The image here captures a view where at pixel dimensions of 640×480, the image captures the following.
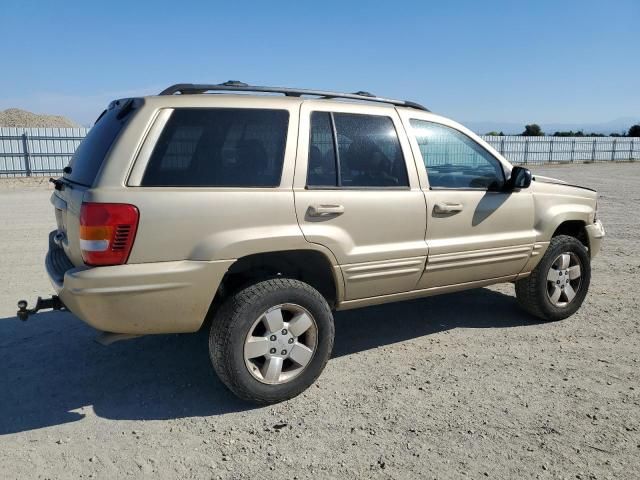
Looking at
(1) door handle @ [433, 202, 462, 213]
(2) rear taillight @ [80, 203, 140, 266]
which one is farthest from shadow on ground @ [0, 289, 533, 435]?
(1) door handle @ [433, 202, 462, 213]

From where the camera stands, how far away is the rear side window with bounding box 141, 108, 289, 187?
10.2 feet

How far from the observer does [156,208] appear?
297 centimetres

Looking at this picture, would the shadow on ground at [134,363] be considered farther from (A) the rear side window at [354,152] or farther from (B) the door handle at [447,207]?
(A) the rear side window at [354,152]

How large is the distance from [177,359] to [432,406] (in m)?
1.93

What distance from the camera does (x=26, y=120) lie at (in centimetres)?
4947

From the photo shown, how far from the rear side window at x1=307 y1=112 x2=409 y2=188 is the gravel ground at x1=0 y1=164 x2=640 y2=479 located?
137 cm

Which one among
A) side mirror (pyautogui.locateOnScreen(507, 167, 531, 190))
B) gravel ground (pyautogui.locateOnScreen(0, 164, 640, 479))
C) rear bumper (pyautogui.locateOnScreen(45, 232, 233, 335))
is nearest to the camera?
gravel ground (pyautogui.locateOnScreen(0, 164, 640, 479))

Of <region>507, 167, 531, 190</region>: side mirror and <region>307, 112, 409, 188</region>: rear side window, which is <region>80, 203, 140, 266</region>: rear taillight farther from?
<region>507, 167, 531, 190</region>: side mirror

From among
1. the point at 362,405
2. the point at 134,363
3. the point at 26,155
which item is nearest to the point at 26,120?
the point at 26,155

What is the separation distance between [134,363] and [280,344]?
1.32 m

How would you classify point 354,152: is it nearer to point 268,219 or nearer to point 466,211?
point 268,219

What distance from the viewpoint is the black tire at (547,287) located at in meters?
4.75

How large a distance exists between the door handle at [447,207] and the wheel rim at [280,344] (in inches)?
49.6

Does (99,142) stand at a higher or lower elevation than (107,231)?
higher
